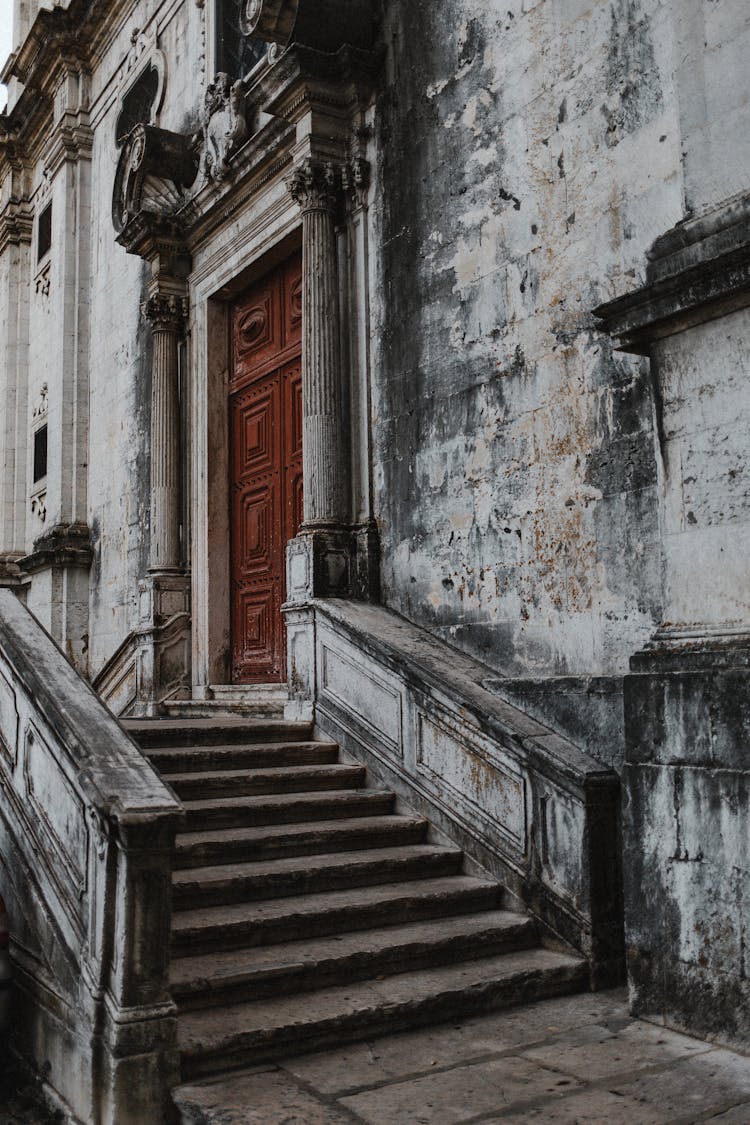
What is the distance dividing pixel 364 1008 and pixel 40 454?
433 inches

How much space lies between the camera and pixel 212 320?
9.45 meters

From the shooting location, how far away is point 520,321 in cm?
600

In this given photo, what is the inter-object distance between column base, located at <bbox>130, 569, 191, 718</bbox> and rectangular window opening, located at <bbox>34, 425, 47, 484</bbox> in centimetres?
475

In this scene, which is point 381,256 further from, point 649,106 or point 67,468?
point 67,468

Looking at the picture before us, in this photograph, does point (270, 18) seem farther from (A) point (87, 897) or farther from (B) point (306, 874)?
(A) point (87, 897)

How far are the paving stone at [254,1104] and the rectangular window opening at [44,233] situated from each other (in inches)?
481

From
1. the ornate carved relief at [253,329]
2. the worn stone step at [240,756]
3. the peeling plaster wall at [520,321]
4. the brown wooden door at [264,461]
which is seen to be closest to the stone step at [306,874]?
the worn stone step at [240,756]

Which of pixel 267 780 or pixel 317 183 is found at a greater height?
pixel 317 183

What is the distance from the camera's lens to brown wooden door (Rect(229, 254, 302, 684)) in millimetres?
8422

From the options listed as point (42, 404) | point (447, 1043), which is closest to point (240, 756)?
point (447, 1043)

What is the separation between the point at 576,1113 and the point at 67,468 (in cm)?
1034

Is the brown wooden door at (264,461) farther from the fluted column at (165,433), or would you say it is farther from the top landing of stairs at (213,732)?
the top landing of stairs at (213,732)

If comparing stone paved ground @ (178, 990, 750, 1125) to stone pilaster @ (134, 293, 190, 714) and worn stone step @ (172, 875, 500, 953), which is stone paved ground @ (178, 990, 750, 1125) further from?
stone pilaster @ (134, 293, 190, 714)

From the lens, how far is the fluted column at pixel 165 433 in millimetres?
9484
